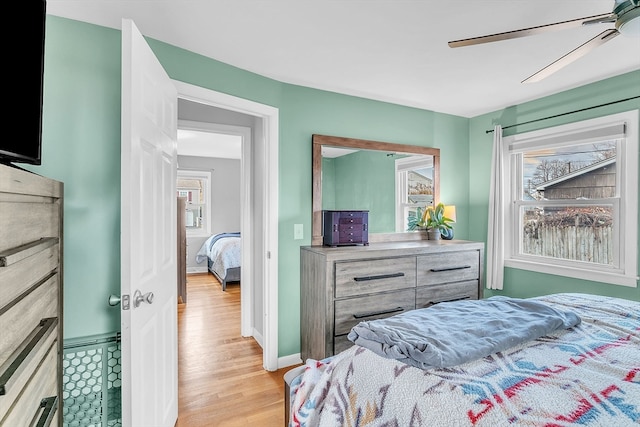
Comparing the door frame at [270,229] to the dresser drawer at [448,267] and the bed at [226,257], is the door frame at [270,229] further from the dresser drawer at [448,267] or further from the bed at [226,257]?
the bed at [226,257]

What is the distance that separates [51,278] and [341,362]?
3.91 feet

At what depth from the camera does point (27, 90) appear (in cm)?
102

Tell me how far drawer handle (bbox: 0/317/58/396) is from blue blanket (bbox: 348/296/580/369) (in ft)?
3.53

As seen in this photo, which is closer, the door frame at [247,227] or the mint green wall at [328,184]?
the mint green wall at [328,184]

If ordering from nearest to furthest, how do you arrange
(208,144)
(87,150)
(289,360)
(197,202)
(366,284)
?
(87,150) → (366,284) → (289,360) → (208,144) → (197,202)

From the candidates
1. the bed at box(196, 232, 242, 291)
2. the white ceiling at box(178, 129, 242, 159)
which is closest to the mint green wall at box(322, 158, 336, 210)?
the white ceiling at box(178, 129, 242, 159)

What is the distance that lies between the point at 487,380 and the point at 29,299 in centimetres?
143

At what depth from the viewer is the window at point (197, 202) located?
676 cm

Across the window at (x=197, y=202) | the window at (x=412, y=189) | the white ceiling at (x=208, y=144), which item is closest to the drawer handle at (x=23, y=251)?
the window at (x=412, y=189)

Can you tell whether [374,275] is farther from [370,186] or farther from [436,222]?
[436,222]

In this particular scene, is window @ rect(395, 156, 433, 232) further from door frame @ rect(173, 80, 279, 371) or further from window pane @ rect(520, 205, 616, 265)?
door frame @ rect(173, 80, 279, 371)

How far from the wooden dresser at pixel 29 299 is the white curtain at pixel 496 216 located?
354 cm

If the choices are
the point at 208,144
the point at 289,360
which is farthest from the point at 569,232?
the point at 208,144

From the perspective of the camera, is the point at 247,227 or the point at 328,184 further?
the point at 247,227
